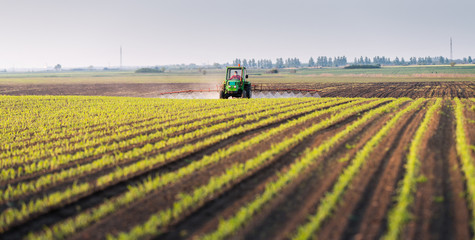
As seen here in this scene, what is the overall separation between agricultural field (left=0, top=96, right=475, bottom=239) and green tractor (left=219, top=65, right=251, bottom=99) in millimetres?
13543

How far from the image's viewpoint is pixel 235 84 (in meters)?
26.6

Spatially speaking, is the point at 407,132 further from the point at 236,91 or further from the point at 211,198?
the point at 236,91

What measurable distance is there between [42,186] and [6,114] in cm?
1449

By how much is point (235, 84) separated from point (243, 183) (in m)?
19.6

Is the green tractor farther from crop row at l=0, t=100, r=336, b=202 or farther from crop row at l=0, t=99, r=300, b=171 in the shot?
crop row at l=0, t=100, r=336, b=202

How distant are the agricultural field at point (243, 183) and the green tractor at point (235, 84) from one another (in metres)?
13.5

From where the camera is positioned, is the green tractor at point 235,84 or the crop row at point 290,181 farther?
the green tractor at point 235,84

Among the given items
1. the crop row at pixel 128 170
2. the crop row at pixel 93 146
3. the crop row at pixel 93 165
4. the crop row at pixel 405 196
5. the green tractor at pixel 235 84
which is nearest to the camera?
the crop row at pixel 405 196

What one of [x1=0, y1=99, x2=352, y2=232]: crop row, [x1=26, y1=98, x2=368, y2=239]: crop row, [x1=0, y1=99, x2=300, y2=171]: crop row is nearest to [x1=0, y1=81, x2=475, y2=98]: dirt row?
[x1=0, y1=99, x2=300, y2=171]: crop row

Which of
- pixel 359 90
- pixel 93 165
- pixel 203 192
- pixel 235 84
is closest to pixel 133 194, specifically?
pixel 203 192

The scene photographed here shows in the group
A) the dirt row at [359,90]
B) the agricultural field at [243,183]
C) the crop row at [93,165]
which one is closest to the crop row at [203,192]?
the agricultural field at [243,183]

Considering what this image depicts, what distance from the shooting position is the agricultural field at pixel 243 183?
5.44 metres

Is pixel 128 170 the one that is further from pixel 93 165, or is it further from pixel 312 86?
pixel 312 86

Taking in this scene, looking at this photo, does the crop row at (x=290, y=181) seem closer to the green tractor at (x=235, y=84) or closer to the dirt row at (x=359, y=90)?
the green tractor at (x=235, y=84)
